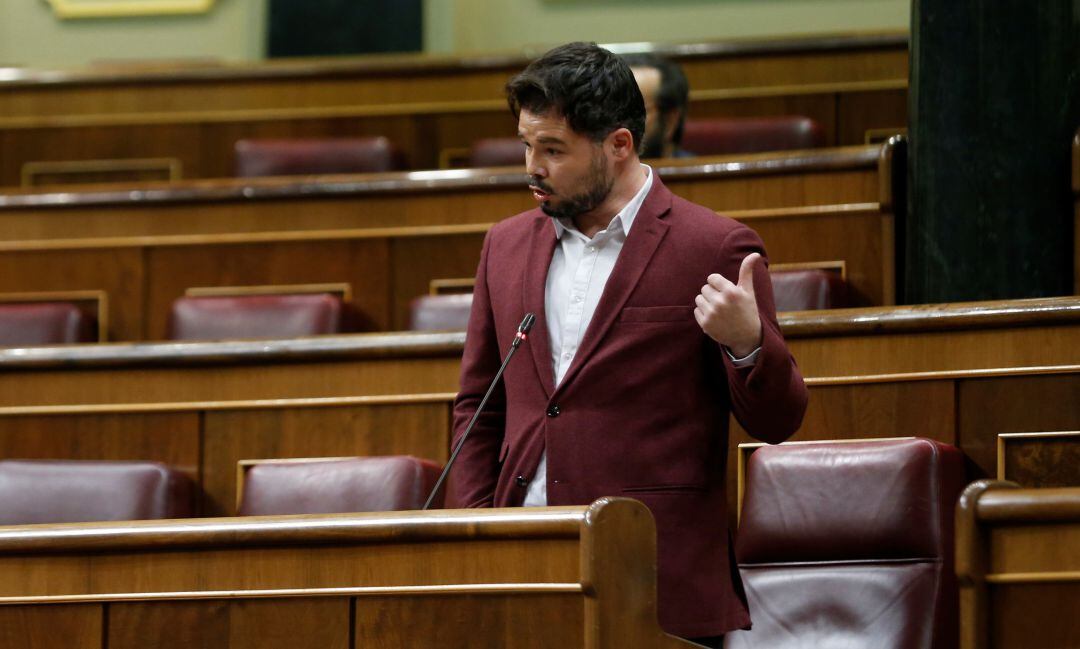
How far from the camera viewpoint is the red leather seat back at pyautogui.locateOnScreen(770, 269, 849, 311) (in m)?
0.96

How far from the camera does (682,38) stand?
5.93 ft

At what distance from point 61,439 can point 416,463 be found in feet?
0.90

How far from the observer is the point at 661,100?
115 centimetres

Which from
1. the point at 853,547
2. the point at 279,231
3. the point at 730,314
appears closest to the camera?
the point at 730,314

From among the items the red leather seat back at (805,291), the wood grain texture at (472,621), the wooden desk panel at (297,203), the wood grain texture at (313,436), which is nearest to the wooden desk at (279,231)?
the wooden desk panel at (297,203)

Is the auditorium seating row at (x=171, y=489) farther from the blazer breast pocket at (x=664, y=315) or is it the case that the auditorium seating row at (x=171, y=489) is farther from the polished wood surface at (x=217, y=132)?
the polished wood surface at (x=217, y=132)

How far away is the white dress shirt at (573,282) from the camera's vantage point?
61cm

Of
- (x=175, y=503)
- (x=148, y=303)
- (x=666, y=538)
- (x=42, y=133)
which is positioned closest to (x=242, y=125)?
(x=42, y=133)

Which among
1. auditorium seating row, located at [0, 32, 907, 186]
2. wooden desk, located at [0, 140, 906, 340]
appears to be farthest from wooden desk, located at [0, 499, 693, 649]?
auditorium seating row, located at [0, 32, 907, 186]

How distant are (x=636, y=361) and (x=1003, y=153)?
0.45 meters

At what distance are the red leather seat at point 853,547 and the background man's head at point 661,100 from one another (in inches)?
17.0

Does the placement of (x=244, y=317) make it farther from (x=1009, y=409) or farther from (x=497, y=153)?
(x=1009, y=409)

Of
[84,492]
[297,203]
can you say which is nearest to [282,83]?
[297,203]

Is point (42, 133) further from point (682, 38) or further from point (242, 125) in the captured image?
point (682, 38)
